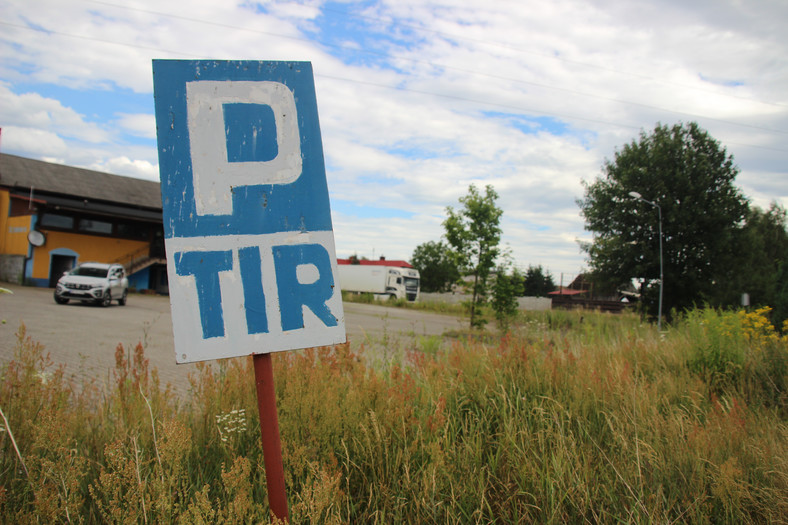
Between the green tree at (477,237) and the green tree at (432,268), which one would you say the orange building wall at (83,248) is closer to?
A: the green tree at (477,237)

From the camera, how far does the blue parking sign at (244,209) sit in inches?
71.8

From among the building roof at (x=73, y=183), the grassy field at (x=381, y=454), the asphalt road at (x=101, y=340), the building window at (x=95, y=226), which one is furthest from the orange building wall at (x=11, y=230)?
the grassy field at (x=381, y=454)

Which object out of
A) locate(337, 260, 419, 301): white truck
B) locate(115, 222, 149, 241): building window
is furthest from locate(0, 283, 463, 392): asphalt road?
locate(337, 260, 419, 301): white truck

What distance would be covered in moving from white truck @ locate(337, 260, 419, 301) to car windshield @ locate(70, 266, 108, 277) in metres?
25.3

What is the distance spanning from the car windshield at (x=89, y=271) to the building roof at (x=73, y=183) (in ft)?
39.7

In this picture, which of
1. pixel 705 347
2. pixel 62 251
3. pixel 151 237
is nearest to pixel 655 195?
pixel 705 347

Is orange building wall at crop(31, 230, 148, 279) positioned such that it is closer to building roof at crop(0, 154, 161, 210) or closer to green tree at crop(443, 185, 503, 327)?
building roof at crop(0, 154, 161, 210)

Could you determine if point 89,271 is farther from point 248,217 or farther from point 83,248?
point 248,217

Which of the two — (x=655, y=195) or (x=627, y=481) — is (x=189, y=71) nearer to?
(x=627, y=481)

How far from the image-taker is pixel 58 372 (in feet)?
11.9

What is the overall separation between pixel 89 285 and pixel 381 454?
71.1ft

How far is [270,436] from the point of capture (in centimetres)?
191

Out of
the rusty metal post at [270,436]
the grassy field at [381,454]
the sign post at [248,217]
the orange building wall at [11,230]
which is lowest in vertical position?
the grassy field at [381,454]

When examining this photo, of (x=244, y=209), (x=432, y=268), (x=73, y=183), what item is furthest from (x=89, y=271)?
(x=432, y=268)
